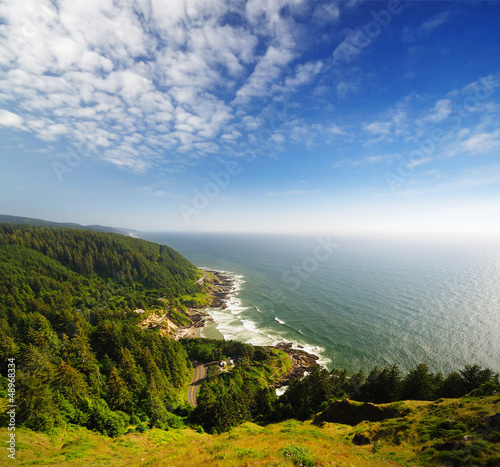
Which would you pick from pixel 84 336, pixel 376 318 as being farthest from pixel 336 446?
pixel 376 318

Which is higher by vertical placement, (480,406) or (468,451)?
(468,451)

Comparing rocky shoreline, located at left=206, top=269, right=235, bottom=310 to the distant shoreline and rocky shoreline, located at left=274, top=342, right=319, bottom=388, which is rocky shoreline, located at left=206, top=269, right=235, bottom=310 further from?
rocky shoreline, located at left=274, top=342, right=319, bottom=388

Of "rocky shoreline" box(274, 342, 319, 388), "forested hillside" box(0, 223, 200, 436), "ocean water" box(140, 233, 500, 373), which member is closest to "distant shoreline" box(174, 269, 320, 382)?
"rocky shoreline" box(274, 342, 319, 388)

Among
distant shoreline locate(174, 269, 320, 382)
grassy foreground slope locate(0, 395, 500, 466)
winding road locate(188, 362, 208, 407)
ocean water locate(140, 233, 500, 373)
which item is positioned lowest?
winding road locate(188, 362, 208, 407)

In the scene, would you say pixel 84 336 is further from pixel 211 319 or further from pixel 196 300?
pixel 196 300

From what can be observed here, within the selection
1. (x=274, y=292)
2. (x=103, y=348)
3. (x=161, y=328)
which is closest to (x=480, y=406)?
(x=103, y=348)

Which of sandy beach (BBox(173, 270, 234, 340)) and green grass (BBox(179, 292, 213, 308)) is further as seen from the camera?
green grass (BBox(179, 292, 213, 308))

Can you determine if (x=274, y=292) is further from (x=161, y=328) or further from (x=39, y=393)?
(x=39, y=393)
